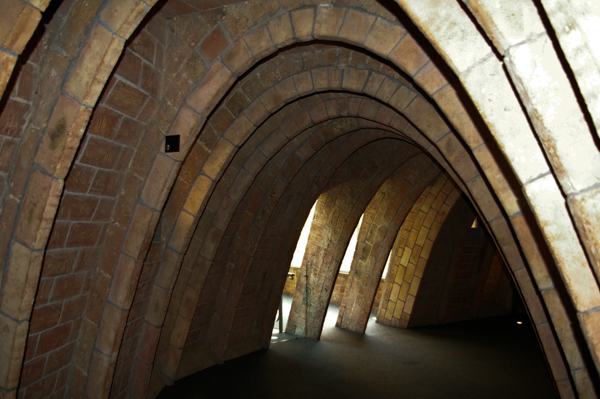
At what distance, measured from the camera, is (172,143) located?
4461 millimetres

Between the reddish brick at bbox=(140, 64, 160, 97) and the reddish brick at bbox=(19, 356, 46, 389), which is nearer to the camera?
the reddish brick at bbox=(19, 356, 46, 389)

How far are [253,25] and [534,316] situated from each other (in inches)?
148

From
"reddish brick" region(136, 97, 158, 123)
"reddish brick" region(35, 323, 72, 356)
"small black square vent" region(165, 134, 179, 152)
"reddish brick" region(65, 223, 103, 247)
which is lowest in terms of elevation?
"reddish brick" region(35, 323, 72, 356)

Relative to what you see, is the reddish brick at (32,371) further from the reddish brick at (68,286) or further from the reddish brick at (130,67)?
the reddish brick at (130,67)

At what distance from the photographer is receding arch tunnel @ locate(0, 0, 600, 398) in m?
1.85

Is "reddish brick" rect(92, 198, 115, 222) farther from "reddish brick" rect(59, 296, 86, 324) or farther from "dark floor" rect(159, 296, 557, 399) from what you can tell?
"dark floor" rect(159, 296, 557, 399)

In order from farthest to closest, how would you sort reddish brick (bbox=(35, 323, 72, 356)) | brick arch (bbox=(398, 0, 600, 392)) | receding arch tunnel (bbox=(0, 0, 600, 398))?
reddish brick (bbox=(35, 323, 72, 356))
receding arch tunnel (bbox=(0, 0, 600, 398))
brick arch (bbox=(398, 0, 600, 392))

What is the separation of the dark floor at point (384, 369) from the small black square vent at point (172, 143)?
3.55 metres

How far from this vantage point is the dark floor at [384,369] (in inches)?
257

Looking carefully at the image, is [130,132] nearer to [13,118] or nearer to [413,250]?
[13,118]

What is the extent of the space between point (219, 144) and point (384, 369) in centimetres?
490

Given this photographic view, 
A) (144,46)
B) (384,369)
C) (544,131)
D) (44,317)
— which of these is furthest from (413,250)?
(544,131)

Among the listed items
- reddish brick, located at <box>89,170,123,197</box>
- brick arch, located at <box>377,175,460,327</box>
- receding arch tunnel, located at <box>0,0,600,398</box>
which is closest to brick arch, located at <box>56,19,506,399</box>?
receding arch tunnel, located at <box>0,0,600,398</box>

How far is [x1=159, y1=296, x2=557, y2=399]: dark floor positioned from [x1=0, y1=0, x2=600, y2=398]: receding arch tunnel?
827mm
